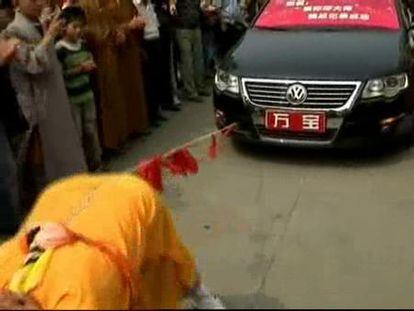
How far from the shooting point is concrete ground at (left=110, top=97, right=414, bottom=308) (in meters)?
5.25

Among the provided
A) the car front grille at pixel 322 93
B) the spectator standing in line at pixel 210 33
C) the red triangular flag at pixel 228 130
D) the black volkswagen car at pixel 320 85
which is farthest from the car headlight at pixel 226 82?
the spectator standing in line at pixel 210 33

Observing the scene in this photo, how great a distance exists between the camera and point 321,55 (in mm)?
8211

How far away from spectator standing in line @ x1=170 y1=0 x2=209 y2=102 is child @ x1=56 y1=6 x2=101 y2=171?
10.6 feet

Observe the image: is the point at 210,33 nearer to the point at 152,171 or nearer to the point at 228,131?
the point at 228,131

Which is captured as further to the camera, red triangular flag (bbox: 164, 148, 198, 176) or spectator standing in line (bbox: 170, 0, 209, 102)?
spectator standing in line (bbox: 170, 0, 209, 102)

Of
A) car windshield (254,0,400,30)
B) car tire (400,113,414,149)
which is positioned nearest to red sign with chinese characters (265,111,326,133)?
car tire (400,113,414,149)

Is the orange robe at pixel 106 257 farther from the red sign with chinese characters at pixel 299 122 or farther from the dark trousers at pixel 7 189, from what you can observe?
the red sign with chinese characters at pixel 299 122

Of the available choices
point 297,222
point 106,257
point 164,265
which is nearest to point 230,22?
point 297,222

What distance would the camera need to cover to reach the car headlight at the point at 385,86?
7.83m

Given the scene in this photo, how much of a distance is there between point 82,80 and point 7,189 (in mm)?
1481

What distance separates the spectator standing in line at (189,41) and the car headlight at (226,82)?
7.31 feet

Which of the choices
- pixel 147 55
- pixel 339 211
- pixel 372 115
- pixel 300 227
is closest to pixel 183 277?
pixel 300 227

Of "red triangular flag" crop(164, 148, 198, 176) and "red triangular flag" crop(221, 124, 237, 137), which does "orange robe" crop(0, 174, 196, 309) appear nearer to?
"red triangular flag" crop(164, 148, 198, 176)

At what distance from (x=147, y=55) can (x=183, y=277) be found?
19.5 ft
